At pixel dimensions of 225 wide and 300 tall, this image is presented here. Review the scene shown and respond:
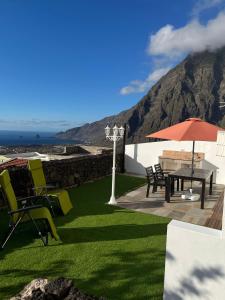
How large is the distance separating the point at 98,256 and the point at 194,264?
201 cm

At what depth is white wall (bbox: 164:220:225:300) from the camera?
227 cm

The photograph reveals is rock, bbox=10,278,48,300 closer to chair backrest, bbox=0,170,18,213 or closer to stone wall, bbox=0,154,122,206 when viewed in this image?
chair backrest, bbox=0,170,18,213

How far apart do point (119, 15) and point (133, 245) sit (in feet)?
68.4

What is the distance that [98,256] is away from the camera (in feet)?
13.4

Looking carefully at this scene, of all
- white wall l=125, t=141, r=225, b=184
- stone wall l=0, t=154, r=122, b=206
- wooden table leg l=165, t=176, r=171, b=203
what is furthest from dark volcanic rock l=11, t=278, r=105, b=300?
white wall l=125, t=141, r=225, b=184

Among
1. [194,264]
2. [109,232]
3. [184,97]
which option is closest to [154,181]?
[109,232]

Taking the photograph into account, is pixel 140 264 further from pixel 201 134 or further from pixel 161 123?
pixel 161 123

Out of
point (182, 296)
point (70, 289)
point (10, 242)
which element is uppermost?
point (70, 289)

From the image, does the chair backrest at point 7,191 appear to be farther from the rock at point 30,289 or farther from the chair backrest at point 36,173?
the rock at point 30,289

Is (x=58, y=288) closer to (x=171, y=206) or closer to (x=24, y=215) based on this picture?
(x=24, y=215)

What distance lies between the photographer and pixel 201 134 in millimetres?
7004

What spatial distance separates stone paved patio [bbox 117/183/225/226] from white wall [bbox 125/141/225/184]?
98.9 inches

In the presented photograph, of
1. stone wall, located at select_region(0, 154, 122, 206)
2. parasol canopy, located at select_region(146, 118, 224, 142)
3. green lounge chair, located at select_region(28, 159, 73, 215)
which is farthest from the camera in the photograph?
stone wall, located at select_region(0, 154, 122, 206)

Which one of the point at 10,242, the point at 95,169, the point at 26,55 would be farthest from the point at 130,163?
the point at 26,55
